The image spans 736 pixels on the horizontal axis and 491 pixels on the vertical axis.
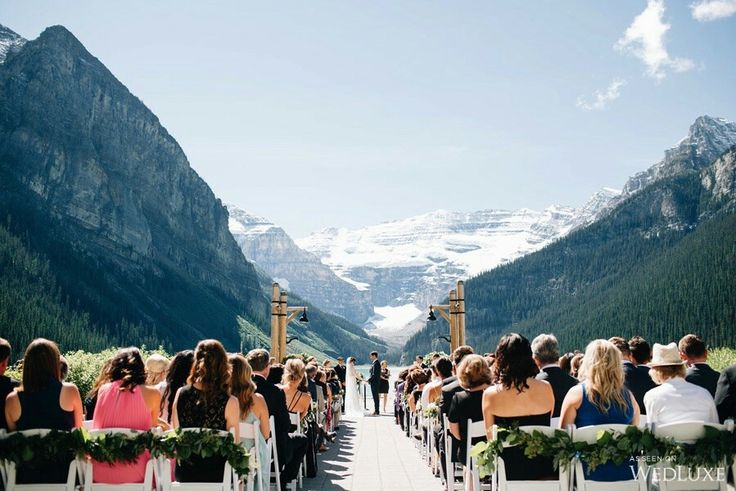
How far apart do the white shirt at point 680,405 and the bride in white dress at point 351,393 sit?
19371 mm

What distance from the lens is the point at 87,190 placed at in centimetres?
16925

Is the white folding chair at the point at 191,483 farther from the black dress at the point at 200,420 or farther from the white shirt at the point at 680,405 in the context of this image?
the white shirt at the point at 680,405

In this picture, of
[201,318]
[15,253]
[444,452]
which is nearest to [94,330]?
[15,253]

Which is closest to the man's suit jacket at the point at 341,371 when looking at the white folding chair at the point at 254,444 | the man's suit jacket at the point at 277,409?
the man's suit jacket at the point at 277,409

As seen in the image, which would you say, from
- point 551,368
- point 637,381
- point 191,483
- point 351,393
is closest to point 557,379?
point 551,368

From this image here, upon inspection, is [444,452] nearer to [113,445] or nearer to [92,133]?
[113,445]

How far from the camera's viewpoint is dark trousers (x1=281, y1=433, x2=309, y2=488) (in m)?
8.51

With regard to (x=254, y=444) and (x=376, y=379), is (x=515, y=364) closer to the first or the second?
(x=254, y=444)

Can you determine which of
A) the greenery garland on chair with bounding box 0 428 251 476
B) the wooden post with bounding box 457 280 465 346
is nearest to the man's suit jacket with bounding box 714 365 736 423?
the greenery garland on chair with bounding box 0 428 251 476

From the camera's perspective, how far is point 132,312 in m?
144

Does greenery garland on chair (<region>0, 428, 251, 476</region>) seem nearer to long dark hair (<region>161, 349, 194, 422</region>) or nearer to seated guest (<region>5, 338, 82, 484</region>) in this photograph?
seated guest (<region>5, 338, 82, 484</region>)

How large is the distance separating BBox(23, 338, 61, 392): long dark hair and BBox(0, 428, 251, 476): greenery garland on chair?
0.46 m

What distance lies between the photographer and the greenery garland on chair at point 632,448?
5168 mm

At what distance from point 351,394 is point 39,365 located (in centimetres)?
2004
